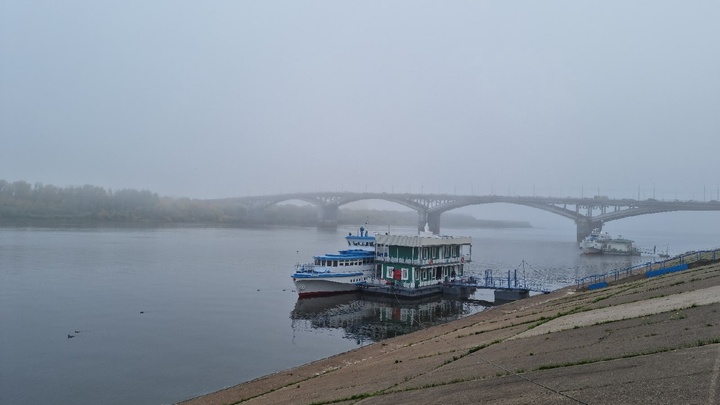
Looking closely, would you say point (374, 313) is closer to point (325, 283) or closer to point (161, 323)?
point (325, 283)

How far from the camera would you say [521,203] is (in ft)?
412

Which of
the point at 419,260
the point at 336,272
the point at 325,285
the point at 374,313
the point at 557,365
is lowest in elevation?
the point at 374,313

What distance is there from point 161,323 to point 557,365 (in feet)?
81.7

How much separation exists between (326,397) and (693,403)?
8713 mm

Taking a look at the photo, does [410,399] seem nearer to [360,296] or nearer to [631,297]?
[631,297]

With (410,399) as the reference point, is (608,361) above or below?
above

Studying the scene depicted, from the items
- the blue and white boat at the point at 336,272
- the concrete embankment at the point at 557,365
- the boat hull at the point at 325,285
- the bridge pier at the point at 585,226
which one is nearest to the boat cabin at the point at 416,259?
the blue and white boat at the point at 336,272

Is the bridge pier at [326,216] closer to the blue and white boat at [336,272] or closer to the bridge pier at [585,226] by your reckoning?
the bridge pier at [585,226]

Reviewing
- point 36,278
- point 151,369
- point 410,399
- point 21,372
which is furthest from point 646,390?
point 36,278

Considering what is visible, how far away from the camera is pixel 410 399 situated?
484 inches

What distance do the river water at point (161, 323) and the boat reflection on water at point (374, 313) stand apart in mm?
114

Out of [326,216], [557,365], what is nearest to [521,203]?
[326,216]

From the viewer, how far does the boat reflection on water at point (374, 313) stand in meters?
32.2

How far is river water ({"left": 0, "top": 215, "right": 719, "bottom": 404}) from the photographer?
2175 cm
